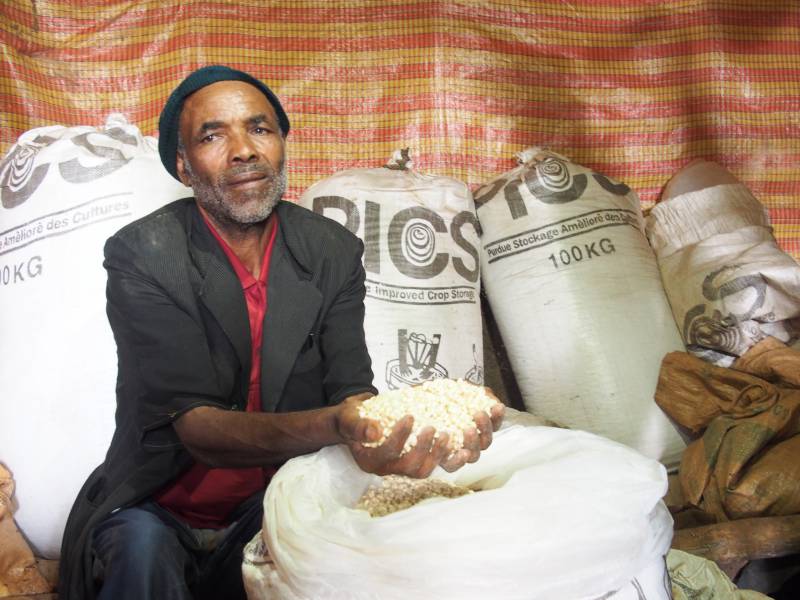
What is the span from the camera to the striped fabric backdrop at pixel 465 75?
8.21 ft

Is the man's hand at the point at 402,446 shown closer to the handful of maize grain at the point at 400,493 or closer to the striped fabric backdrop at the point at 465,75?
the handful of maize grain at the point at 400,493

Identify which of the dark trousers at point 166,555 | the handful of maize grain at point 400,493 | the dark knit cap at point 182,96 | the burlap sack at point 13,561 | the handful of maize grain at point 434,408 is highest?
the dark knit cap at point 182,96

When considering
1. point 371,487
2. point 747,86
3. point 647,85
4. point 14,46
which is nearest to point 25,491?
point 371,487

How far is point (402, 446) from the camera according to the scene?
→ 119cm

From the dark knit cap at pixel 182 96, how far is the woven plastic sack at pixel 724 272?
132 cm

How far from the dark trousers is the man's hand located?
1.27 ft

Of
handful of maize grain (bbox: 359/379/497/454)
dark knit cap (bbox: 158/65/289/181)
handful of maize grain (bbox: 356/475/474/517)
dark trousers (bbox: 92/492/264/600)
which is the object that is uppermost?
dark knit cap (bbox: 158/65/289/181)

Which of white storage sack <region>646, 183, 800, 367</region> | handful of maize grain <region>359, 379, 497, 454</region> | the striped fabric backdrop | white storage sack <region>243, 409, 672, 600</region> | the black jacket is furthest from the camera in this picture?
the striped fabric backdrop

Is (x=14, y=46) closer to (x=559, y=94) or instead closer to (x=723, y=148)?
(x=559, y=94)

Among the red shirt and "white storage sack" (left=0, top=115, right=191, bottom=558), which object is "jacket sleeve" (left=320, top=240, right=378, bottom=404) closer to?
the red shirt

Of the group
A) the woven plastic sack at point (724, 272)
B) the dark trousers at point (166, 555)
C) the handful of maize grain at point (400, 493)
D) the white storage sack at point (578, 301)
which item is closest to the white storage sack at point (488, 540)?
the handful of maize grain at point (400, 493)

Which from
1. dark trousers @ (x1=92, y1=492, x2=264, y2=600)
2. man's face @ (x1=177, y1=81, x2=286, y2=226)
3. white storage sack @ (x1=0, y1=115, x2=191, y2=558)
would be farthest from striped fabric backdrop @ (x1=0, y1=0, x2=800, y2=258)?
dark trousers @ (x1=92, y1=492, x2=264, y2=600)

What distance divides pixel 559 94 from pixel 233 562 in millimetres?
1866

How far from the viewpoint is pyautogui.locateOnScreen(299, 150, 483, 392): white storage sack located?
2.12 metres
